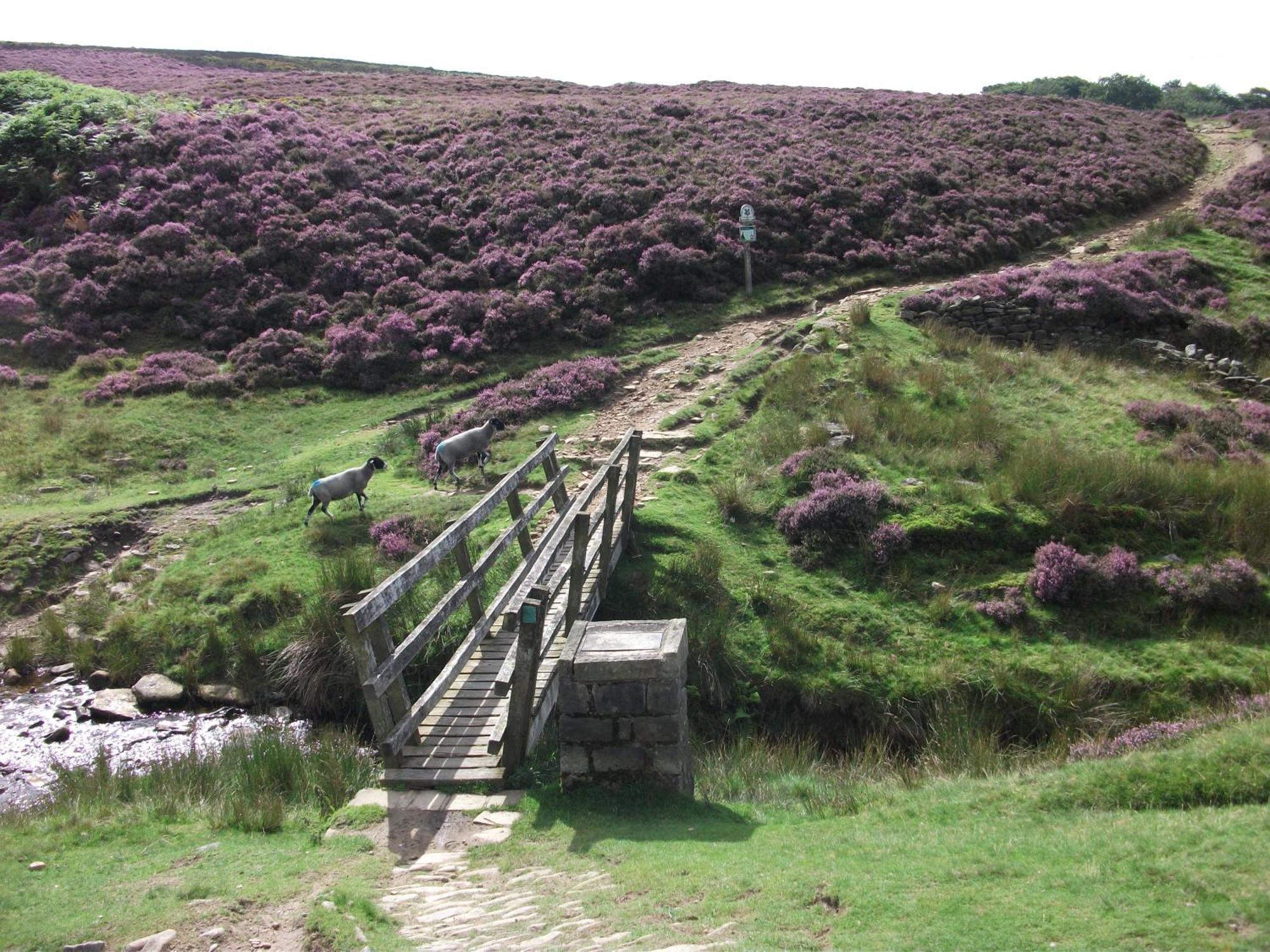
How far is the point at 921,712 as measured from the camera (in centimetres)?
1037

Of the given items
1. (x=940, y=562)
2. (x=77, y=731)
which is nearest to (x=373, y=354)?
(x=77, y=731)

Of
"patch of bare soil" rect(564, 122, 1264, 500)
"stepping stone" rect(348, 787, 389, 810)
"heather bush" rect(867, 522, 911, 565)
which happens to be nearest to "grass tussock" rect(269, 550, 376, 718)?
"stepping stone" rect(348, 787, 389, 810)

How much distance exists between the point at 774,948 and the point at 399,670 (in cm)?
417

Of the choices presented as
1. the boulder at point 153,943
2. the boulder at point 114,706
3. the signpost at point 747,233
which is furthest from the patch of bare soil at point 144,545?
the signpost at point 747,233

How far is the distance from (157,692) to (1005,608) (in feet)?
35.9

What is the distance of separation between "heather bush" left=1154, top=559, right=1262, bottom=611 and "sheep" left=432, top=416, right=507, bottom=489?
10445 millimetres

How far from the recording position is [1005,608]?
37.9 ft

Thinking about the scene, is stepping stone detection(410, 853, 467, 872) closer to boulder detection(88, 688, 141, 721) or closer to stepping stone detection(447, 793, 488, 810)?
stepping stone detection(447, 793, 488, 810)

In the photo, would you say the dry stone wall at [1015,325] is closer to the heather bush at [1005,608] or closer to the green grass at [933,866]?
the heather bush at [1005,608]

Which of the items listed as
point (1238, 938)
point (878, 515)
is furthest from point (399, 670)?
point (878, 515)

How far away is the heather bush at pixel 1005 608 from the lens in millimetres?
11477

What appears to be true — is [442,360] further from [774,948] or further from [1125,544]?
[774,948]

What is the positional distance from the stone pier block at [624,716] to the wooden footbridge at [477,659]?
1.76ft

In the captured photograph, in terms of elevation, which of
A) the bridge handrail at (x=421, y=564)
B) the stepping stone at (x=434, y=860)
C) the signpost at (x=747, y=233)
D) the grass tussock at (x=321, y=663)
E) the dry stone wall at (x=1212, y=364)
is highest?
the signpost at (x=747, y=233)
